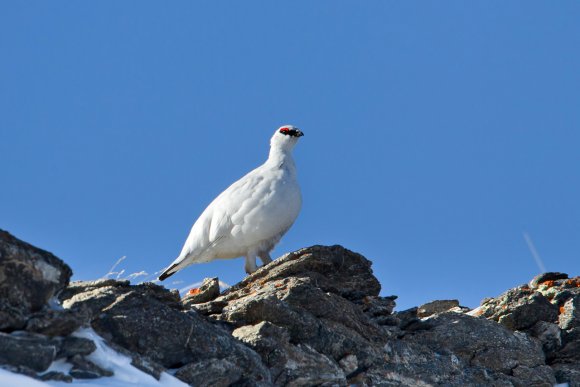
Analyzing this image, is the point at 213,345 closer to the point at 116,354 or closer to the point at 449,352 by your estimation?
the point at 116,354

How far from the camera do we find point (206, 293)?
13086 mm

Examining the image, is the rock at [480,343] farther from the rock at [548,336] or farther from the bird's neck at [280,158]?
the bird's neck at [280,158]

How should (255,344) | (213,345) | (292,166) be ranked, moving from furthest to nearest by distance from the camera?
(292,166)
(255,344)
(213,345)

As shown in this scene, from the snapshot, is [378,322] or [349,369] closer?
[349,369]

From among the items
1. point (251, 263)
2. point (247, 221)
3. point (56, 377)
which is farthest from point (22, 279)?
point (251, 263)

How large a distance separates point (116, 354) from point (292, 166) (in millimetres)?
9503

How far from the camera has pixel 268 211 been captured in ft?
54.5

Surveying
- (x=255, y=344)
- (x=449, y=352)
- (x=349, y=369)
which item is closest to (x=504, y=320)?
(x=449, y=352)

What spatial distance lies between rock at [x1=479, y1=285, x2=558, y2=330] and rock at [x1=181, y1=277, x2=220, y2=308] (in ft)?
15.4

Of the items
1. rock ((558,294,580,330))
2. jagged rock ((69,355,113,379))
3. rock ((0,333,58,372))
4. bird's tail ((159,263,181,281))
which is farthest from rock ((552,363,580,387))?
rock ((0,333,58,372))

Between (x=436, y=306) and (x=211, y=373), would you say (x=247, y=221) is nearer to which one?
(x=436, y=306)

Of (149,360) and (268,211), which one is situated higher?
(268,211)

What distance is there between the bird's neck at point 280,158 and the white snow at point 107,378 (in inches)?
362

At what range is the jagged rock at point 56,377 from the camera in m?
7.95
